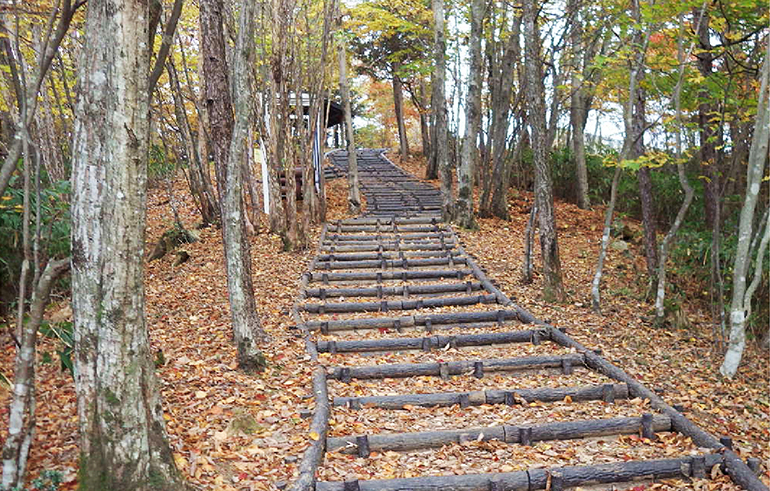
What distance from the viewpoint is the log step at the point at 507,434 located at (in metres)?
4.46

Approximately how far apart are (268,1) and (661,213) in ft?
35.8

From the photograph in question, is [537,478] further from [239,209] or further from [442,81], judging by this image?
[442,81]

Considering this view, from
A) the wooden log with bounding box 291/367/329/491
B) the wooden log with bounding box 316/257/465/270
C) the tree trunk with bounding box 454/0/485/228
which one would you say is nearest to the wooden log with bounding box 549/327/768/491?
the wooden log with bounding box 291/367/329/491

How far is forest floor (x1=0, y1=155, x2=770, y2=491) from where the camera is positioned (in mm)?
3996

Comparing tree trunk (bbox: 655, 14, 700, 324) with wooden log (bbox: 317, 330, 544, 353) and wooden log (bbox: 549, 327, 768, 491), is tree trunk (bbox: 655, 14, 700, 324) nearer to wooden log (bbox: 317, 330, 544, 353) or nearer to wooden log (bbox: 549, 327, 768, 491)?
wooden log (bbox: 549, 327, 768, 491)

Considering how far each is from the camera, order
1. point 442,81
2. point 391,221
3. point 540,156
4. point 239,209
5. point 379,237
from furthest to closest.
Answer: point 391,221 → point 442,81 → point 379,237 → point 540,156 → point 239,209

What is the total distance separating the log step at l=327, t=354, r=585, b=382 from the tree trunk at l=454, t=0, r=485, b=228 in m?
6.90

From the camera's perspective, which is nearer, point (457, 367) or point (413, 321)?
point (457, 367)

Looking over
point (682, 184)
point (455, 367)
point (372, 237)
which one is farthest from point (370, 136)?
point (455, 367)

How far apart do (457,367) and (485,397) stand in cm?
77

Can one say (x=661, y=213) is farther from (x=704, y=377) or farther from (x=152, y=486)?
(x=152, y=486)

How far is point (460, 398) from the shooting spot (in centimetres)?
530

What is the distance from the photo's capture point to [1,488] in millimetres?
3076

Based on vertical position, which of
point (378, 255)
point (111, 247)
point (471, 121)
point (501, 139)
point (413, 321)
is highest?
point (471, 121)
